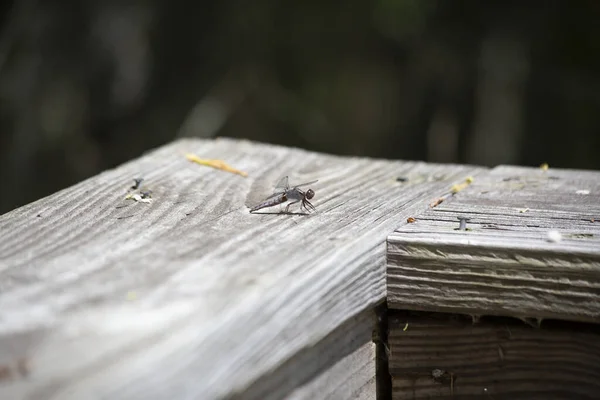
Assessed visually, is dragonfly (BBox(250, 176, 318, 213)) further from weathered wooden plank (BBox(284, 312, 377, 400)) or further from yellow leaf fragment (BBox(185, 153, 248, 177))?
weathered wooden plank (BBox(284, 312, 377, 400))

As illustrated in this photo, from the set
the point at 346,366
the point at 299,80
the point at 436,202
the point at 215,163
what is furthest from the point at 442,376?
the point at 299,80

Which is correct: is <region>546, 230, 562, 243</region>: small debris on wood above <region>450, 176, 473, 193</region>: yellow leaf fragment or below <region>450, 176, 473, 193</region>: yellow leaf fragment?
above

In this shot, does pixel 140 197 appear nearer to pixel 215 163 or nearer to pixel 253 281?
pixel 215 163

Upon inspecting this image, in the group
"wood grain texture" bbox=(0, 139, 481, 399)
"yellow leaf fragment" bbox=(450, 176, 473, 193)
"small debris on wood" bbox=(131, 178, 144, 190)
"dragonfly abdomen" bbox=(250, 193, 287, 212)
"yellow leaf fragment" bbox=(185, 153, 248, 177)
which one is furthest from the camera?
"yellow leaf fragment" bbox=(185, 153, 248, 177)

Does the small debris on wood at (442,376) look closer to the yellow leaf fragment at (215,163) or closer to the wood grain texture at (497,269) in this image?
the wood grain texture at (497,269)

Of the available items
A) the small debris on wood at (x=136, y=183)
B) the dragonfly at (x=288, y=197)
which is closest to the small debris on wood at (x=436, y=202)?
the dragonfly at (x=288, y=197)

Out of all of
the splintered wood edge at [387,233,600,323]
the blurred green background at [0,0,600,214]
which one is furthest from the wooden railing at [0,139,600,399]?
the blurred green background at [0,0,600,214]

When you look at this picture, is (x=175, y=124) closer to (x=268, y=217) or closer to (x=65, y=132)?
(x=65, y=132)

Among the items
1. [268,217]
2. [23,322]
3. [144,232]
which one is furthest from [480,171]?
[23,322]
